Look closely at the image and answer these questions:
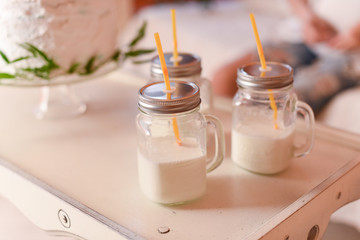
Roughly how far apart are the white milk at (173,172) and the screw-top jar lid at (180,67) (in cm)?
17

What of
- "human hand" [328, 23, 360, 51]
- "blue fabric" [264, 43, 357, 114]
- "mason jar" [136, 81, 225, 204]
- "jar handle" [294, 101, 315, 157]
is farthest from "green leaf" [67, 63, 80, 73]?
"human hand" [328, 23, 360, 51]

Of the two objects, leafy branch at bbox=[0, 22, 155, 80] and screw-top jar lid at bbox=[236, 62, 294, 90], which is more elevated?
screw-top jar lid at bbox=[236, 62, 294, 90]

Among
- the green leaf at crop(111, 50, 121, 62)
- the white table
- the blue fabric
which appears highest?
the green leaf at crop(111, 50, 121, 62)

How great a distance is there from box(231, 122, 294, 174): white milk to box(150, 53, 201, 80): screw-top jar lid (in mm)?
137

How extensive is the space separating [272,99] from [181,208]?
9.2 inches

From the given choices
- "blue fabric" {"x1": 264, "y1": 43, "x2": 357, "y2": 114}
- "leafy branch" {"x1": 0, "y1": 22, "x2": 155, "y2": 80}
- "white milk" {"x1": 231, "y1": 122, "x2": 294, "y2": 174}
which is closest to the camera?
"white milk" {"x1": 231, "y1": 122, "x2": 294, "y2": 174}

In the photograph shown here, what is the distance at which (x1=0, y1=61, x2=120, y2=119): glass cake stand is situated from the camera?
3.13ft

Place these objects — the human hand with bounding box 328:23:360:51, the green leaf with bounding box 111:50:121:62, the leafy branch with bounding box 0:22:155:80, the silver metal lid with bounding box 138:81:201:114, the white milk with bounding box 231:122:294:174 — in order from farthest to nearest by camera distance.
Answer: the human hand with bounding box 328:23:360:51, the green leaf with bounding box 111:50:121:62, the leafy branch with bounding box 0:22:155:80, the white milk with bounding box 231:122:294:174, the silver metal lid with bounding box 138:81:201:114

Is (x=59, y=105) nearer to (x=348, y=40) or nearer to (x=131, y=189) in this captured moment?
(x=131, y=189)

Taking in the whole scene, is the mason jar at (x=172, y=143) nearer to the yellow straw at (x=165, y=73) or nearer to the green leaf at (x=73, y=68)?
the yellow straw at (x=165, y=73)

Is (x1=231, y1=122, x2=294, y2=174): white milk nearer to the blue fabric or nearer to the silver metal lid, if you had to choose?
the silver metal lid

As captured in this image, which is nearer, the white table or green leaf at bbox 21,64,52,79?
the white table

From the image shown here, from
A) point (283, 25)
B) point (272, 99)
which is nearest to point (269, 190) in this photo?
point (272, 99)

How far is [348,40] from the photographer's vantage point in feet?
5.42
